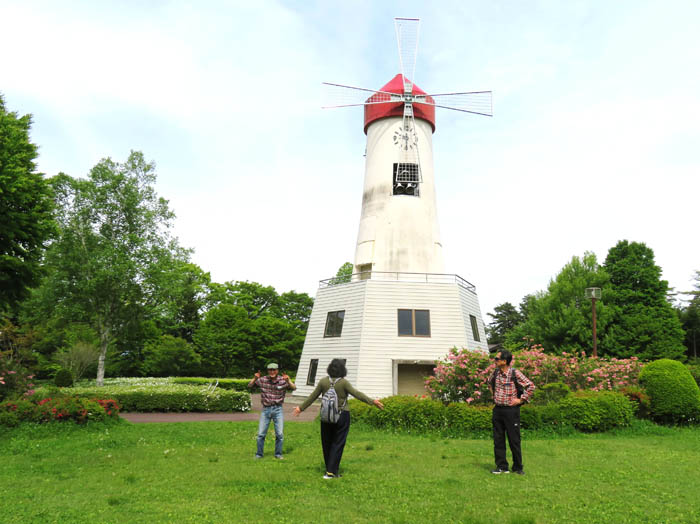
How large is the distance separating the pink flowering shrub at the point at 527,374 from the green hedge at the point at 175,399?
336 inches

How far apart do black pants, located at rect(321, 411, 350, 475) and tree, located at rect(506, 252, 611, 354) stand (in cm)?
3270

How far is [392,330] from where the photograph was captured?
24.4 m

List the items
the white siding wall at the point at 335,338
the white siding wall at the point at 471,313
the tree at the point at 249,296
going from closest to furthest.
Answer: the white siding wall at the point at 335,338 < the white siding wall at the point at 471,313 < the tree at the point at 249,296

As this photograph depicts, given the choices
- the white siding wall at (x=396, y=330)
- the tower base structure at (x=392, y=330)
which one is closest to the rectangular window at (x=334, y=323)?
the tower base structure at (x=392, y=330)

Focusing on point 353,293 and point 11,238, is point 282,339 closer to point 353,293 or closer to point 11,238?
point 353,293

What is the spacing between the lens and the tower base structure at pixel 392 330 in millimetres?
23891

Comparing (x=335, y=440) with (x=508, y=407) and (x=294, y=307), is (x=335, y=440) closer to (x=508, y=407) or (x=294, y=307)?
(x=508, y=407)

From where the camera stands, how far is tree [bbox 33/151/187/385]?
99.9 ft

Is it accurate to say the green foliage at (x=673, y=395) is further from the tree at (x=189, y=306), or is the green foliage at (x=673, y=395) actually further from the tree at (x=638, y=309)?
the tree at (x=189, y=306)

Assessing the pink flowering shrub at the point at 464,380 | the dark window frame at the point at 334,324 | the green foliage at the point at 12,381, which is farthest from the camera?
the dark window frame at the point at 334,324

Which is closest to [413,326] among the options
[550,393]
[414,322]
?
[414,322]

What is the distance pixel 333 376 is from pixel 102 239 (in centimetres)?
2855

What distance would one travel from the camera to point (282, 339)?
46.4 meters

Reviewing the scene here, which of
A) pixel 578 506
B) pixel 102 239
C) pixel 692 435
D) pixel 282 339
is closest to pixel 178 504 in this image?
pixel 578 506
